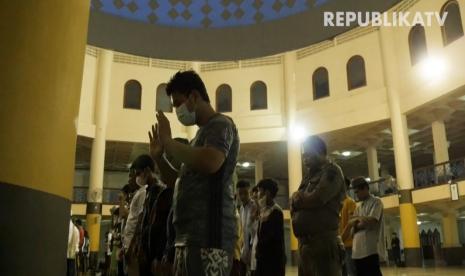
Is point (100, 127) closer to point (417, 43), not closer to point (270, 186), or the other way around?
point (417, 43)

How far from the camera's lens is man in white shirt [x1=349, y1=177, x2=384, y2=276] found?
4.44 meters

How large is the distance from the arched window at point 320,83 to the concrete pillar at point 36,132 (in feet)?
52.8

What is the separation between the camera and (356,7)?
2926mm

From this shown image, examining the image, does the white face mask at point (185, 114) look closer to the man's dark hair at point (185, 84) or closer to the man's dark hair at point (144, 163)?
the man's dark hair at point (185, 84)

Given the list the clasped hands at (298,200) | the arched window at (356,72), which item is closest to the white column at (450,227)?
the arched window at (356,72)

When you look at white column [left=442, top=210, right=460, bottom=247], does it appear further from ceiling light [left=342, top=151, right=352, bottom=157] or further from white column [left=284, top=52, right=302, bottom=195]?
white column [left=284, top=52, right=302, bottom=195]

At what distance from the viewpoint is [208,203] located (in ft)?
5.75

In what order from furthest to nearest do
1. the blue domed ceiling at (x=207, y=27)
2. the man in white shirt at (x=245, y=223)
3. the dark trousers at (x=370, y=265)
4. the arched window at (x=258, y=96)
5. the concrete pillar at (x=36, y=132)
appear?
1. the arched window at (x=258, y=96)
2. the man in white shirt at (x=245, y=223)
3. the dark trousers at (x=370, y=265)
4. the blue domed ceiling at (x=207, y=27)
5. the concrete pillar at (x=36, y=132)

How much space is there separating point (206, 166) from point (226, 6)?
6.51ft

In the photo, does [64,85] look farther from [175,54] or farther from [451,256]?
[451,256]

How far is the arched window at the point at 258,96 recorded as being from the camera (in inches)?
738

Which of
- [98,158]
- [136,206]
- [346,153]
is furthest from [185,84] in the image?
[346,153]

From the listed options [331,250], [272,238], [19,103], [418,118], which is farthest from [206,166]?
[418,118]

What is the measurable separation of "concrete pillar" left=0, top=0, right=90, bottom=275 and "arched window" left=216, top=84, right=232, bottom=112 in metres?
17.0
